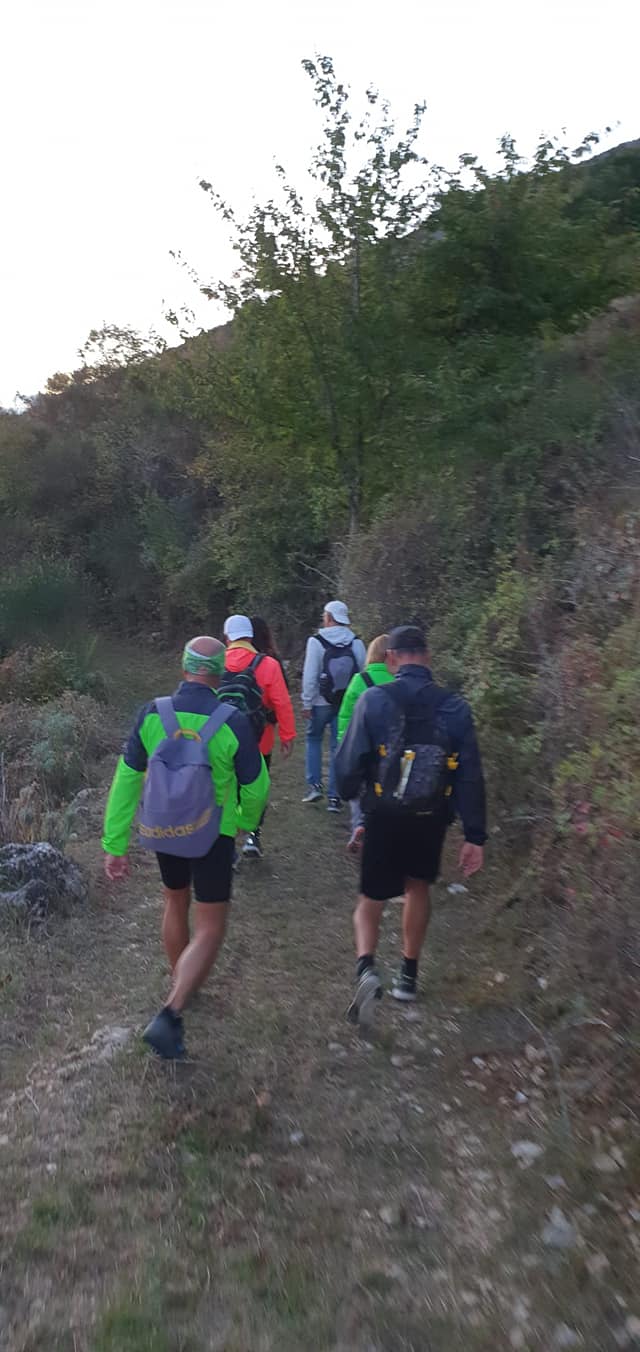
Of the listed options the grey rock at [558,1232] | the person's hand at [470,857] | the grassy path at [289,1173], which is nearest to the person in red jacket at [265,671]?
the grassy path at [289,1173]

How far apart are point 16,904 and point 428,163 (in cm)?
1003

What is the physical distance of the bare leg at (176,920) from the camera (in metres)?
4.52

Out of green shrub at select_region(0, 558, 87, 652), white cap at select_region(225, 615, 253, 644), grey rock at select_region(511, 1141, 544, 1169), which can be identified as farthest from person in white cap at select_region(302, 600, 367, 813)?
green shrub at select_region(0, 558, 87, 652)

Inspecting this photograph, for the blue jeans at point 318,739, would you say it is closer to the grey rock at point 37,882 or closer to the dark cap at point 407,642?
the grey rock at point 37,882

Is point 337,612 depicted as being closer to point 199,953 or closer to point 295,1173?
point 199,953

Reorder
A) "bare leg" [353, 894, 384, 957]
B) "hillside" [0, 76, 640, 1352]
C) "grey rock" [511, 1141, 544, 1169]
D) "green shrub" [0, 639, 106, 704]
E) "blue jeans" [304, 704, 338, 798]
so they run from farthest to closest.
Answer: "green shrub" [0, 639, 106, 704], "blue jeans" [304, 704, 338, 798], "bare leg" [353, 894, 384, 957], "grey rock" [511, 1141, 544, 1169], "hillside" [0, 76, 640, 1352]

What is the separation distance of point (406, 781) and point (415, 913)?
0.77 meters

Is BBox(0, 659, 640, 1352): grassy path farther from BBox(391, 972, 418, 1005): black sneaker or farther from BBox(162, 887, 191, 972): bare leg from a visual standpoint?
BBox(162, 887, 191, 972): bare leg

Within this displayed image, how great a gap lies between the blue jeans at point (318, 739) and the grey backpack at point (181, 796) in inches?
149

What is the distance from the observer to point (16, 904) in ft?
18.8

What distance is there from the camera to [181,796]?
13.5 feet

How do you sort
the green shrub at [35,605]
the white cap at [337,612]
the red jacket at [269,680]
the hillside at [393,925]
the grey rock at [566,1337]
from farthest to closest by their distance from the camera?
the green shrub at [35,605]
the white cap at [337,612]
the red jacket at [269,680]
the hillside at [393,925]
the grey rock at [566,1337]

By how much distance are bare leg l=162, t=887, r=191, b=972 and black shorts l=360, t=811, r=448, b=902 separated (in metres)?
0.86

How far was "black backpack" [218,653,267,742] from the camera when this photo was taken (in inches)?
253
